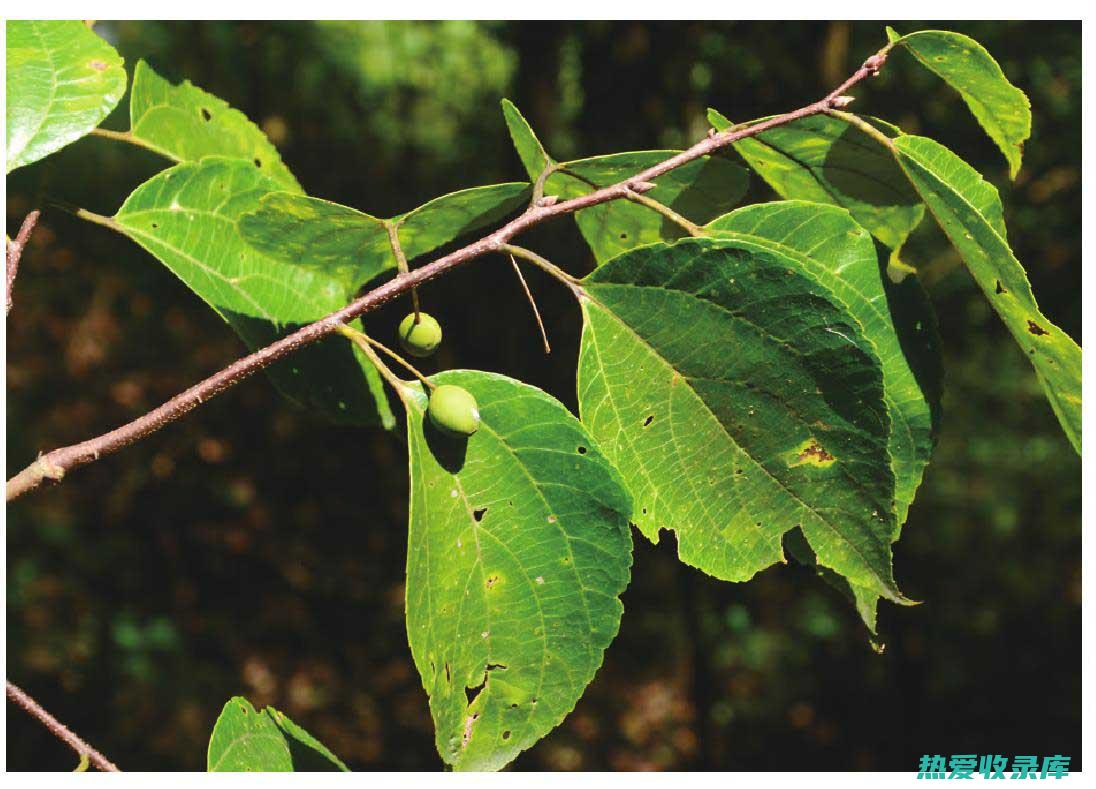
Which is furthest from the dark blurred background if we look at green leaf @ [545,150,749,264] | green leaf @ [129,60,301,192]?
Answer: green leaf @ [545,150,749,264]

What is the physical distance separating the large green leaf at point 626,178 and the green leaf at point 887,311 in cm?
13

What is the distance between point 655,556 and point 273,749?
4.27 metres

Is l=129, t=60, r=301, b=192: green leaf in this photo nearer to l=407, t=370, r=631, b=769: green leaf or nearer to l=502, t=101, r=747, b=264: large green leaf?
l=502, t=101, r=747, b=264: large green leaf

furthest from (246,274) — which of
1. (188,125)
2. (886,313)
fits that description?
(886,313)

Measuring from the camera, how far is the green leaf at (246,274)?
1.13m

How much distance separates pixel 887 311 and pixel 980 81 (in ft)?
0.78

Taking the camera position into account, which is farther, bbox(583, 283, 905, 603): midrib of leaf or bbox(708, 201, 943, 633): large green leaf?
bbox(708, 201, 943, 633): large green leaf

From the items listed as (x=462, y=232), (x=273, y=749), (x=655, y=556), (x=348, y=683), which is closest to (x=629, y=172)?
(x=462, y=232)

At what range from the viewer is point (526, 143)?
1.03 meters

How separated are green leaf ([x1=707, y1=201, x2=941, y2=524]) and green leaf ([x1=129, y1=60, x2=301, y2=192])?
0.60 m

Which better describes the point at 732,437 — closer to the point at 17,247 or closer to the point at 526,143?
the point at 526,143

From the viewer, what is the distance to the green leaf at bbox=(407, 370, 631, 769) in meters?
0.96

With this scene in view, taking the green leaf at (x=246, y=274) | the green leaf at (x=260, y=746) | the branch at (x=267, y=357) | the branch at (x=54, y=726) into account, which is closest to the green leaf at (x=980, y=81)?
the branch at (x=267, y=357)

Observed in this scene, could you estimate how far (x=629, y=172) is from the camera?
41.9 inches
